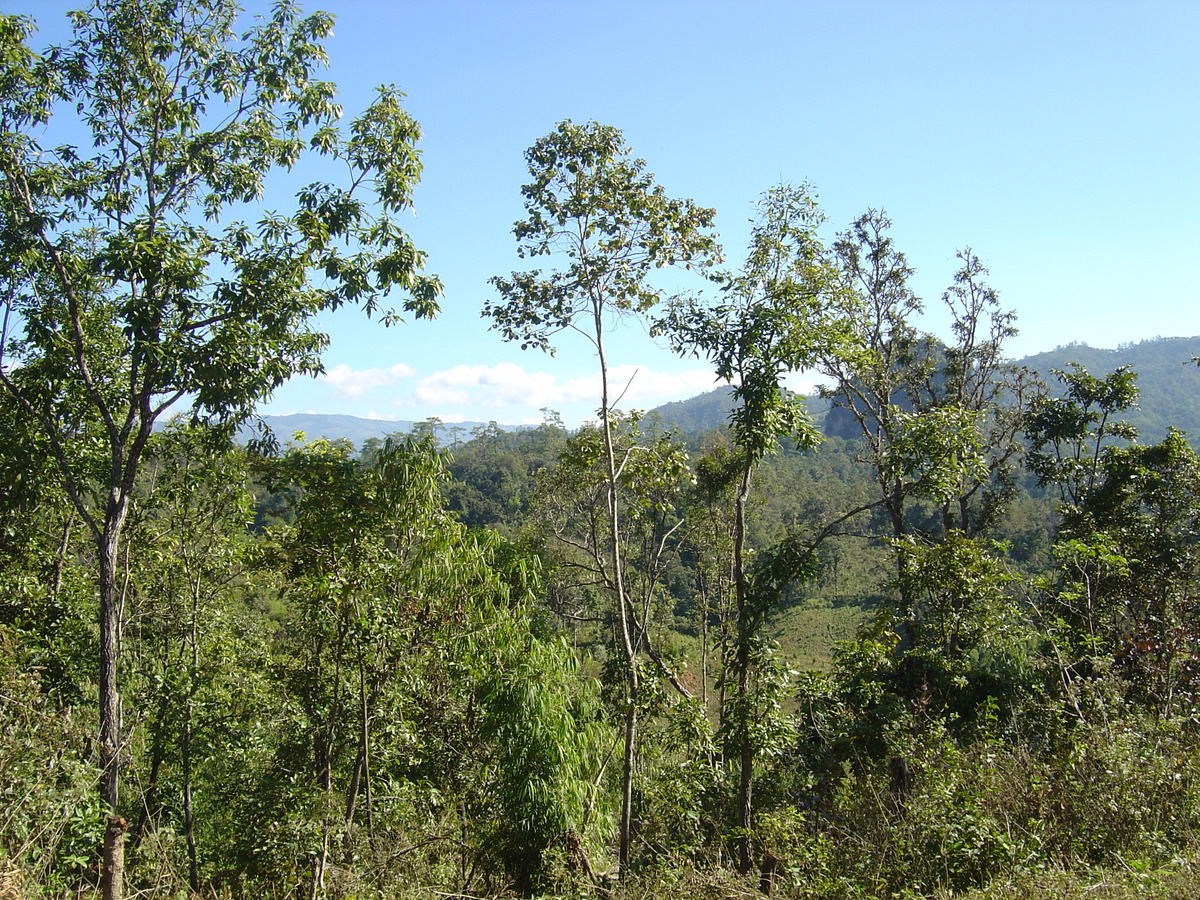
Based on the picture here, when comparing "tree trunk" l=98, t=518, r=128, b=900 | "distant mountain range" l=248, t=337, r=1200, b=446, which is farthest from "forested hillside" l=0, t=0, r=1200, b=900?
"distant mountain range" l=248, t=337, r=1200, b=446

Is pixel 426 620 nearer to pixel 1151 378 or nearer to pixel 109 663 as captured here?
pixel 109 663

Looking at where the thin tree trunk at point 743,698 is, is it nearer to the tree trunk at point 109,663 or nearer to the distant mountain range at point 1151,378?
the tree trunk at point 109,663

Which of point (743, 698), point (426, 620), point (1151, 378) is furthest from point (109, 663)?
point (1151, 378)

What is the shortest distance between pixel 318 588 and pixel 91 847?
8.49 ft

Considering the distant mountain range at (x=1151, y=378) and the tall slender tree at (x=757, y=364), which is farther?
the distant mountain range at (x=1151, y=378)

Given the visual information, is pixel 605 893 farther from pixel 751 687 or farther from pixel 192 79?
pixel 192 79

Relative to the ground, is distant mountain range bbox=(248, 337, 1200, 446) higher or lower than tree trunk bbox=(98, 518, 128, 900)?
higher

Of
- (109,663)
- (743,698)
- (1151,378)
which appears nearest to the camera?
(743,698)

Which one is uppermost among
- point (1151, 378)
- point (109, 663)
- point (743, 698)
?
point (1151, 378)

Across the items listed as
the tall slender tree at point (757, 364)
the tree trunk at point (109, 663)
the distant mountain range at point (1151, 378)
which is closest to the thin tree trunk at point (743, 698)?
the tall slender tree at point (757, 364)

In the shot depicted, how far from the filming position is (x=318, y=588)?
5.78 m

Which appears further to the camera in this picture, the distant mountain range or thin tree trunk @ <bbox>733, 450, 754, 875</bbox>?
the distant mountain range

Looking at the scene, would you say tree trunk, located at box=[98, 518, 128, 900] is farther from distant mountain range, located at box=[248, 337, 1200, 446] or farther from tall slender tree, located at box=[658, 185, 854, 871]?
distant mountain range, located at box=[248, 337, 1200, 446]

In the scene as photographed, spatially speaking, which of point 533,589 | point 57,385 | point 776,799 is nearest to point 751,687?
point 533,589
